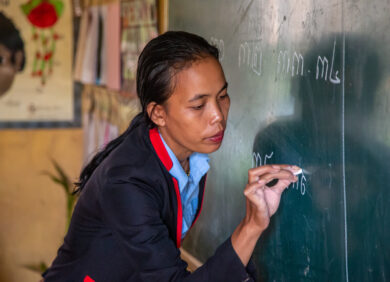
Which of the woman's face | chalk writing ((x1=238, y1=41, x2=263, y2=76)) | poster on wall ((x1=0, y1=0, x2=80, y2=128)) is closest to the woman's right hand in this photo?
the woman's face

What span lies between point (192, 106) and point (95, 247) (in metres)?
0.41

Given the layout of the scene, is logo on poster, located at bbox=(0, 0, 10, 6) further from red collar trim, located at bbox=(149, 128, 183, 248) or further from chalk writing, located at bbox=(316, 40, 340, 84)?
chalk writing, located at bbox=(316, 40, 340, 84)

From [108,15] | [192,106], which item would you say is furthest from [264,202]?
[108,15]

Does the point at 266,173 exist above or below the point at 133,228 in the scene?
above

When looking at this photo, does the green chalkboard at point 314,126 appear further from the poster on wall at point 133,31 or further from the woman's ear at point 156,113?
the poster on wall at point 133,31

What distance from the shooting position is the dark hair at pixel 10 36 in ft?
11.4

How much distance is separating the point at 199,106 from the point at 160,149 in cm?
15

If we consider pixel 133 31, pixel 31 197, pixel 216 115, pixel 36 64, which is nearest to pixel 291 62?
pixel 216 115

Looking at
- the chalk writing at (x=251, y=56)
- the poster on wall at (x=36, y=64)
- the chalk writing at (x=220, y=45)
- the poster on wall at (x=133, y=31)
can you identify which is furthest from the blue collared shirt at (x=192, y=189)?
the poster on wall at (x=36, y=64)

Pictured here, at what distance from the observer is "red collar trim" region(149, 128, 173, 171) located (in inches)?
46.1

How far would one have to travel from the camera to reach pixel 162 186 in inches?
45.0

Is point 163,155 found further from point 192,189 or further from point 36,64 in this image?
point 36,64

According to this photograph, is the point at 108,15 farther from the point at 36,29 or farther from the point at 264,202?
the point at 264,202

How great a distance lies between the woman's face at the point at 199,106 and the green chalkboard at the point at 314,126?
0.68 ft
